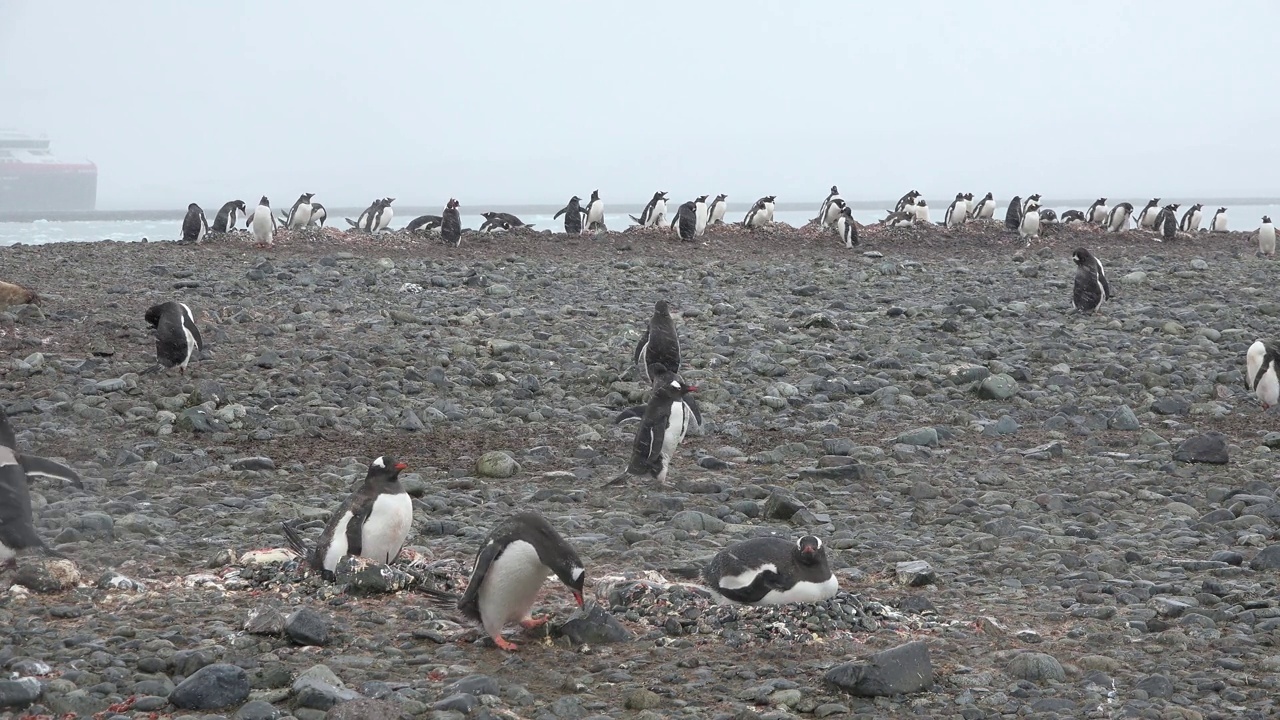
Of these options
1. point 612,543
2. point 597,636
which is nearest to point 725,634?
point 597,636

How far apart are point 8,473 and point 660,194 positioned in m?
18.4

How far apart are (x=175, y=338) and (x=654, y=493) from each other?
4242 millimetres

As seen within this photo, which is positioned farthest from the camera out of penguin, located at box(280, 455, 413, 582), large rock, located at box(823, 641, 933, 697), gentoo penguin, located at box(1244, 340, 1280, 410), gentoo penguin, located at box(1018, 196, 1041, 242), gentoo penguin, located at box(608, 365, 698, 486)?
gentoo penguin, located at box(1018, 196, 1041, 242)

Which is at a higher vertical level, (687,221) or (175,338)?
(687,221)

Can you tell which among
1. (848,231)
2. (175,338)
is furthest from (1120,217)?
(175,338)

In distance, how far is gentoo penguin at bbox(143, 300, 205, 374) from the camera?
870cm

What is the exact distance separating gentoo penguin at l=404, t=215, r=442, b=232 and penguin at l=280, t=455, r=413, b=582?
50.3 ft

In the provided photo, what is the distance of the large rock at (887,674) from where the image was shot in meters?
3.68

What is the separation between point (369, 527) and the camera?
4.69m

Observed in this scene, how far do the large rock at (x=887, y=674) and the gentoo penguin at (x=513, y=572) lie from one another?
0.93 meters

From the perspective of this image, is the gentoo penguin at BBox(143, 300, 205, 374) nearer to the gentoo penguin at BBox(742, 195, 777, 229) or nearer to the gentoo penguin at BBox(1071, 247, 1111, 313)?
the gentoo penguin at BBox(1071, 247, 1111, 313)

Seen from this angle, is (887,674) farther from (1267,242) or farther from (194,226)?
(1267,242)

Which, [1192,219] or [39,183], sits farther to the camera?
[39,183]

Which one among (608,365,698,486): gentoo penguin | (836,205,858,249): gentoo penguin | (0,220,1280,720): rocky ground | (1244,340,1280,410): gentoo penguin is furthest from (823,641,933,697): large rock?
(836,205,858,249): gentoo penguin
